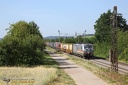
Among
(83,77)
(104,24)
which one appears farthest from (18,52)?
(104,24)

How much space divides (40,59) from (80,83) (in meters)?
24.0

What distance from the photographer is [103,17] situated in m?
97.6

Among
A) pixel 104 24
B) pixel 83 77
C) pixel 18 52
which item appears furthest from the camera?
pixel 104 24

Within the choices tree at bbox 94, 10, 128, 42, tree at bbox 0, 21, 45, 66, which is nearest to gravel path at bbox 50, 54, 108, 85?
tree at bbox 0, 21, 45, 66

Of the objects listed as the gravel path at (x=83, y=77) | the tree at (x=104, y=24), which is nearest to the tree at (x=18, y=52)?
the gravel path at (x=83, y=77)

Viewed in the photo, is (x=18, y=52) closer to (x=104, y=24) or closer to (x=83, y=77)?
(x=83, y=77)

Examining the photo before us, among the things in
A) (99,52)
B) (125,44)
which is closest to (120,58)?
(125,44)

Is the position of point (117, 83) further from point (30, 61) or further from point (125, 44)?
point (125, 44)

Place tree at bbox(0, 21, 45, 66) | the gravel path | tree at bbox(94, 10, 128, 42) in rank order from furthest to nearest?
tree at bbox(94, 10, 128, 42) < tree at bbox(0, 21, 45, 66) < the gravel path

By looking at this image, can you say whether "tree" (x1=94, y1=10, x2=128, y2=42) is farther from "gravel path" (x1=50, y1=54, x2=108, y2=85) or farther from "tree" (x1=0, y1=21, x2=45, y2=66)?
"gravel path" (x1=50, y1=54, x2=108, y2=85)

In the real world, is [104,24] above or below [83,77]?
above

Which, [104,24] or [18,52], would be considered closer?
[18,52]

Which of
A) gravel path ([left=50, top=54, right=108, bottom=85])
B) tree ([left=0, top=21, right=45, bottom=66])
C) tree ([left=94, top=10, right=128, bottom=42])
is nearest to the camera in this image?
gravel path ([left=50, top=54, right=108, bottom=85])

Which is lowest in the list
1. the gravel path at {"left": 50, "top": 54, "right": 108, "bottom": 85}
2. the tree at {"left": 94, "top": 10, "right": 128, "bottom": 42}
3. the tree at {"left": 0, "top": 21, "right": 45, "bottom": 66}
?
the gravel path at {"left": 50, "top": 54, "right": 108, "bottom": 85}
